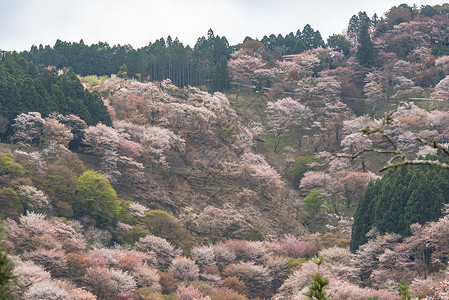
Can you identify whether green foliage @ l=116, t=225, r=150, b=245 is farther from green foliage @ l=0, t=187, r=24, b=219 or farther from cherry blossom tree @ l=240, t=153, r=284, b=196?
cherry blossom tree @ l=240, t=153, r=284, b=196

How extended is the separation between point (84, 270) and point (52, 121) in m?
18.2

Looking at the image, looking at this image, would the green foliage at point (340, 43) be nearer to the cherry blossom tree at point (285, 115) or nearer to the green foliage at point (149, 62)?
the green foliage at point (149, 62)

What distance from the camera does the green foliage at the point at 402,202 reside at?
3784 cm

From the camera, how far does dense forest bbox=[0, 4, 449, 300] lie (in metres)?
34.1

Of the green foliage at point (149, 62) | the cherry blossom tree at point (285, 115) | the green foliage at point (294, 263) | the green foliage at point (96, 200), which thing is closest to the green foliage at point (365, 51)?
the cherry blossom tree at point (285, 115)

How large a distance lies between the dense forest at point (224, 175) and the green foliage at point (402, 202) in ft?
0.36

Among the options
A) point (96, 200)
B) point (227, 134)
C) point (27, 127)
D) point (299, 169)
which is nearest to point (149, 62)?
point (227, 134)

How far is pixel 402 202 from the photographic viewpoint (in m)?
39.3

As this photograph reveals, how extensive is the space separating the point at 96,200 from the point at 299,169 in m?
27.3

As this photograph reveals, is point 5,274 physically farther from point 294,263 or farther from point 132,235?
point 294,263

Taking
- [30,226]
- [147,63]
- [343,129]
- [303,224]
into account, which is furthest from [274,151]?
[30,226]

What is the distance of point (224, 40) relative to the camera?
302 feet

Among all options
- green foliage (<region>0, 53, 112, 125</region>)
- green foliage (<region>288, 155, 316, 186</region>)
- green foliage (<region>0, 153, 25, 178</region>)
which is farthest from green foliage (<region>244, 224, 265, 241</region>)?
green foliage (<region>0, 153, 25, 178</region>)

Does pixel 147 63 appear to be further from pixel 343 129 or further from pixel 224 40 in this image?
pixel 343 129
